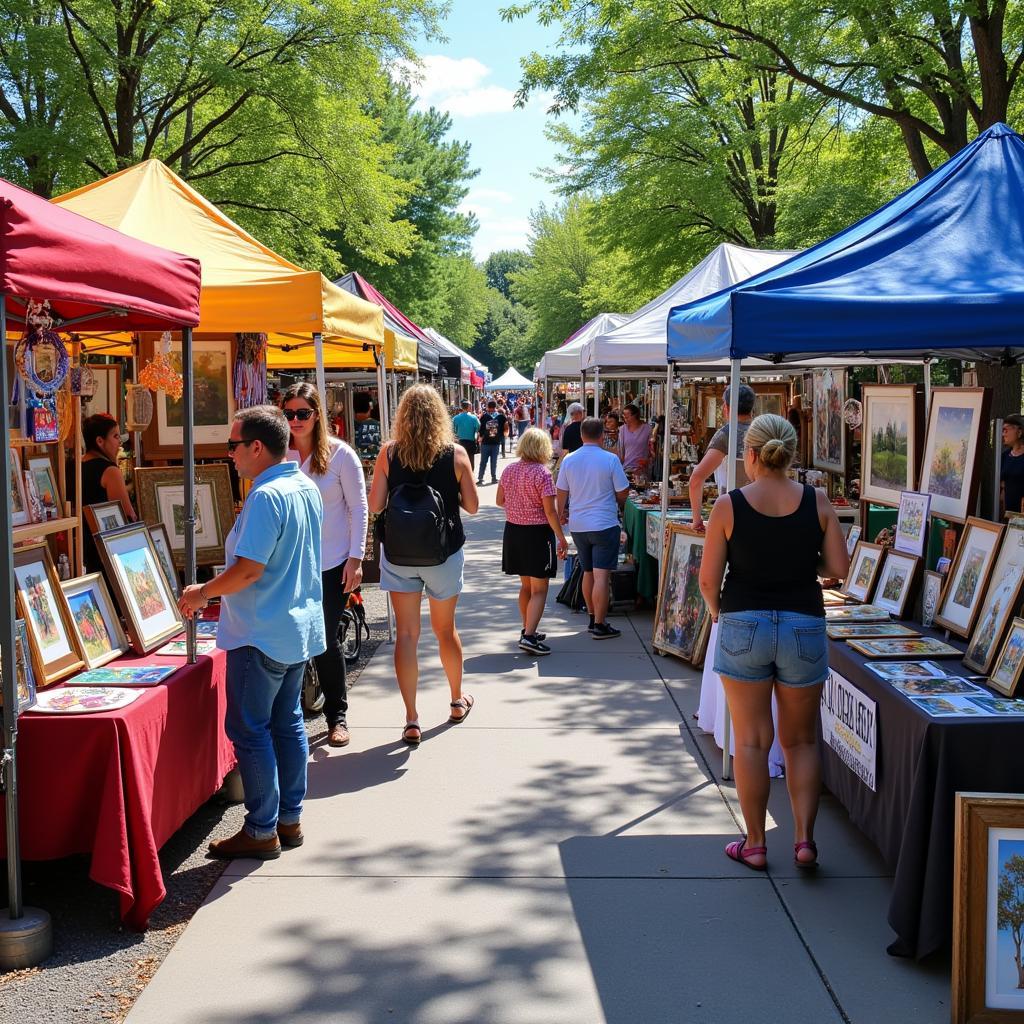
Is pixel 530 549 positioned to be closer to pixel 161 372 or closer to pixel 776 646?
pixel 161 372

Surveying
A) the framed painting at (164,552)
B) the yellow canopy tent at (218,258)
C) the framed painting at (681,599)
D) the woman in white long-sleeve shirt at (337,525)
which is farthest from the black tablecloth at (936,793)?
the yellow canopy tent at (218,258)

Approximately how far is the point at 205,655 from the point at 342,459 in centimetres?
149

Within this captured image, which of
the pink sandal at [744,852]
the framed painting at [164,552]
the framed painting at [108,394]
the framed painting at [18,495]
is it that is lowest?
the pink sandal at [744,852]

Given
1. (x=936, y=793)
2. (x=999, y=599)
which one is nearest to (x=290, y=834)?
(x=936, y=793)

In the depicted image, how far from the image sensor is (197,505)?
6.10 metres

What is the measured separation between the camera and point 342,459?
586 cm

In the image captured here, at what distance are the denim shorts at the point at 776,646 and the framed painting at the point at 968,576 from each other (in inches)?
38.6

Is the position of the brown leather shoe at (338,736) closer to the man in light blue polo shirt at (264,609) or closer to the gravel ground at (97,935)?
the gravel ground at (97,935)

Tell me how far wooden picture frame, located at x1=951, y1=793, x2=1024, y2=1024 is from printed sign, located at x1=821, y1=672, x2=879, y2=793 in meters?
0.91

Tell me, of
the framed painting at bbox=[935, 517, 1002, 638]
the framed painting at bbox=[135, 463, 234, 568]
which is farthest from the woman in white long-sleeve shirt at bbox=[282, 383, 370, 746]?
the framed painting at bbox=[935, 517, 1002, 638]

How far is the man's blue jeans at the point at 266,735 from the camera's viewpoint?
429 centimetres

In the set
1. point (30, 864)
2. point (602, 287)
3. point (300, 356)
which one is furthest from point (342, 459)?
point (602, 287)

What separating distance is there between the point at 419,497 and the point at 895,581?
2.56m

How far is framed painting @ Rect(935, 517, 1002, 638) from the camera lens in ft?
15.3
